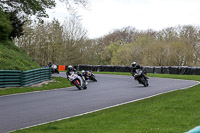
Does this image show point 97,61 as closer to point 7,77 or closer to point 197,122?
point 7,77

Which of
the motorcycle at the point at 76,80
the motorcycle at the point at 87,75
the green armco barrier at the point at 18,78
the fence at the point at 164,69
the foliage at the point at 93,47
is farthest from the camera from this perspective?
the foliage at the point at 93,47

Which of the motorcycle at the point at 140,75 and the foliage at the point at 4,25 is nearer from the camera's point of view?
the motorcycle at the point at 140,75

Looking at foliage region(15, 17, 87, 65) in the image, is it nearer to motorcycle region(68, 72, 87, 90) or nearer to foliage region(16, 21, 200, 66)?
foliage region(16, 21, 200, 66)

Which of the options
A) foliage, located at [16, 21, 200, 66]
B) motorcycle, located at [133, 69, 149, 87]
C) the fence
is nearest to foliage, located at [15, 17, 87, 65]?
foliage, located at [16, 21, 200, 66]

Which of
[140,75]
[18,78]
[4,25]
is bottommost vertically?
[18,78]

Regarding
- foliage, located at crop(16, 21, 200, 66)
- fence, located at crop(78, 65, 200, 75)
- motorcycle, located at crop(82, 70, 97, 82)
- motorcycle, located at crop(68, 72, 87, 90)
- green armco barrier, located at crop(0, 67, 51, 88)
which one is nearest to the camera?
motorcycle, located at crop(68, 72, 87, 90)

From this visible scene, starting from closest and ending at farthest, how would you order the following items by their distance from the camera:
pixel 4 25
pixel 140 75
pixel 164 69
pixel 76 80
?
pixel 76 80
pixel 140 75
pixel 4 25
pixel 164 69

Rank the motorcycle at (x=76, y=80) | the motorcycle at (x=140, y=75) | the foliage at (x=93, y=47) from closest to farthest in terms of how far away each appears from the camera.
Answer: the motorcycle at (x=76, y=80), the motorcycle at (x=140, y=75), the foliage at (x=93, y=47)

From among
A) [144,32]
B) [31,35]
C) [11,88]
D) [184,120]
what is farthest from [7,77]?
[144,32]

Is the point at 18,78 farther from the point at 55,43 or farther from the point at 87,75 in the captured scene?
the point at 55,43

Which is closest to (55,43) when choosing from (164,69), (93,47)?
(93,47)

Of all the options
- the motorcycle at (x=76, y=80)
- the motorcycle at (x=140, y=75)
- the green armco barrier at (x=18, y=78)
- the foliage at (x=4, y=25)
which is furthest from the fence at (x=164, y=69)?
the motorcycle at (x=76, y=80)

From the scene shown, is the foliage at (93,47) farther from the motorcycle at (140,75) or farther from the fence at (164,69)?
the motorcycle at (140,75)

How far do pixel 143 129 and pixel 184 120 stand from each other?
4.78 feet
